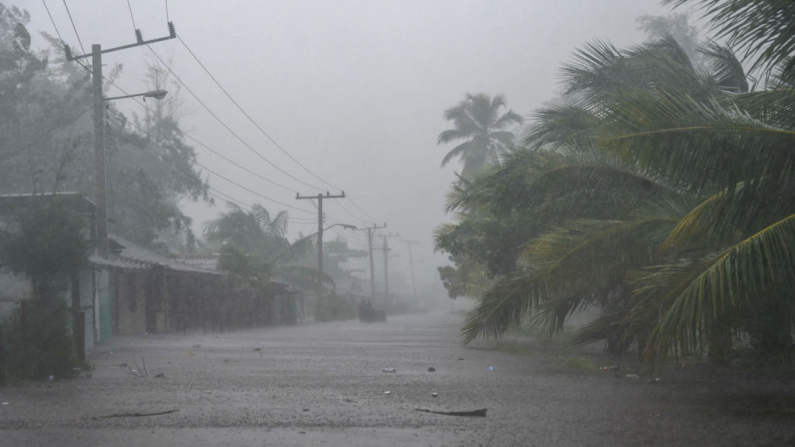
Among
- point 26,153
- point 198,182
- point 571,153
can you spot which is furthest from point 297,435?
point 198,182

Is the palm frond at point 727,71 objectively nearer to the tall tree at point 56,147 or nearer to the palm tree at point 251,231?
the tall tree at point 56,147

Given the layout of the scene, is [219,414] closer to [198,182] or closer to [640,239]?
[640,239]

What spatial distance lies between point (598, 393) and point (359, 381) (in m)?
3.11

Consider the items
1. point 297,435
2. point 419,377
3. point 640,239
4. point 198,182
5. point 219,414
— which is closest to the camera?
point 297,435

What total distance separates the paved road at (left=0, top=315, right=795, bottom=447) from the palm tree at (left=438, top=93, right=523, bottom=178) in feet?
120

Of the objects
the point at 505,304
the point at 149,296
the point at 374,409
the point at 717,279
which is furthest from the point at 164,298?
the point at 717,279

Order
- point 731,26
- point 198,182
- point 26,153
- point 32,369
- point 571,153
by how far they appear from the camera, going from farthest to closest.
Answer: point 198,182 → point 26,153 → point 571,153 → point 32,369 → point 731,26

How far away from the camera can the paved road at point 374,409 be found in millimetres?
6383

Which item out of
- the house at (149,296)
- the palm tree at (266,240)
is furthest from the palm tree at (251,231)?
the house at (149,296)

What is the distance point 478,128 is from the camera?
49.7 meters

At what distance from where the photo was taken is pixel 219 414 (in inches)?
295

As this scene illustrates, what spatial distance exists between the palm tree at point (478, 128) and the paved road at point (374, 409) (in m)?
36.5

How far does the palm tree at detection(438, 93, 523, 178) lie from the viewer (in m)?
48.9

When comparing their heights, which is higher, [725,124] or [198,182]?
[198,182]
